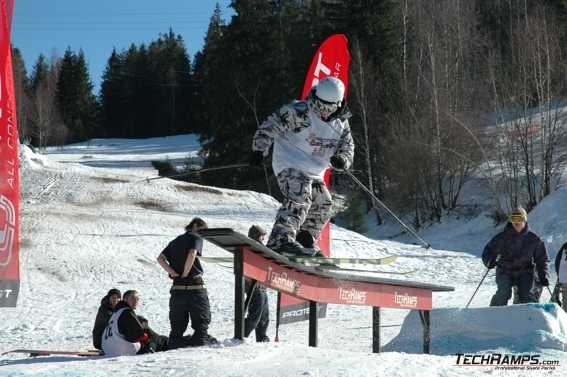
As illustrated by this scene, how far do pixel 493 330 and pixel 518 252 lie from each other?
3.69 ft

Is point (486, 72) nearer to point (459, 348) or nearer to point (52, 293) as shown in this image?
point (52, 293)

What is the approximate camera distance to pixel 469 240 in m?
26.5

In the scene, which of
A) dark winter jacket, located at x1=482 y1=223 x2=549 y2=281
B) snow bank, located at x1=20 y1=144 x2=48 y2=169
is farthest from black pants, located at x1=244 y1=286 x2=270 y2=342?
snow bank, located at x1=20 y1=144 x2=48 y2=169

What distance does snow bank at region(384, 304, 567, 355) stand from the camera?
26.7ft

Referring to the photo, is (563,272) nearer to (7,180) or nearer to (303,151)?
(303,151)

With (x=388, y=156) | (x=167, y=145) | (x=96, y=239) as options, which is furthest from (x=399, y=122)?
(x=167, y=145)

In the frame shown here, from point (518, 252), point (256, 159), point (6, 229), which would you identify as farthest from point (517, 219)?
point (6, 229)

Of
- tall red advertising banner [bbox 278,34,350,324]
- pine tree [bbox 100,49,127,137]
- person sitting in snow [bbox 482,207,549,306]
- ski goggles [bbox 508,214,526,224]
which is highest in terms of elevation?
pine tree [bbox 100,49,127,137]

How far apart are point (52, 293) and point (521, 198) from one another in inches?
755

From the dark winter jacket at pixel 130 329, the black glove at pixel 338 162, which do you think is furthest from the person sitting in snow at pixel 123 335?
the black glove at pixel 338 162

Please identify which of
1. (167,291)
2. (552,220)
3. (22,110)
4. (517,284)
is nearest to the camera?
(517,284)

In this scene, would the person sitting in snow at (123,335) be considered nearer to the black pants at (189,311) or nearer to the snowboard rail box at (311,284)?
the black pants at (189,311)

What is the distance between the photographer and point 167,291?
1549cm

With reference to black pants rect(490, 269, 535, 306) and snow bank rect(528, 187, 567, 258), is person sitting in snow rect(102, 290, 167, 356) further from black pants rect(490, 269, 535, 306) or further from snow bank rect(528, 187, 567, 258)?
snow bank rect(528, 187, 567, 258)
